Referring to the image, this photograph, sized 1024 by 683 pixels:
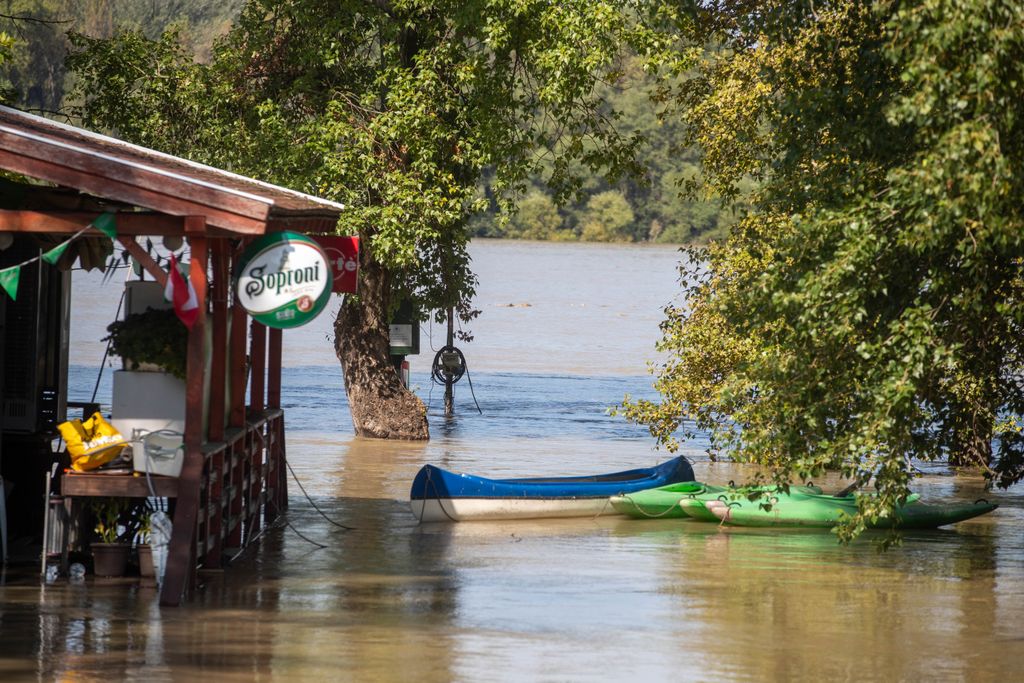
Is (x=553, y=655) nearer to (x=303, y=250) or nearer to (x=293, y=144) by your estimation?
(x=303, y=250)

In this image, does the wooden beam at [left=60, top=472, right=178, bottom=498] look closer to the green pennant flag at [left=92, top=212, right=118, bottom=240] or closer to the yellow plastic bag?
the yellow plastic bag

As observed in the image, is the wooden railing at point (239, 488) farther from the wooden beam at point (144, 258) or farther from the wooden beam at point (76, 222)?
the wooden beam at point (76, 222)

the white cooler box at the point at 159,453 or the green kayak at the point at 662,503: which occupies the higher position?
the white cooler box at the point at 159,453

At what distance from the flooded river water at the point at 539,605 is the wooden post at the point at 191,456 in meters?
0.25

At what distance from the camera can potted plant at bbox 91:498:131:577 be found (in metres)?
12.0

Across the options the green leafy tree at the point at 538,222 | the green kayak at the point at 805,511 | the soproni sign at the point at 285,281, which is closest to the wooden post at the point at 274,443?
the green kayak at the point at 805,511

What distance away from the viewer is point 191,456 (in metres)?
11.4

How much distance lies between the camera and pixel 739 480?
2189cm

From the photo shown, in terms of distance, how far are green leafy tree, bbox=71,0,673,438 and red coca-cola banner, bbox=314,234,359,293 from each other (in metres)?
4.33

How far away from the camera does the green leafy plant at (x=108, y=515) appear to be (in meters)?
12.0

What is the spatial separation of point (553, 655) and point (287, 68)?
15.1 m

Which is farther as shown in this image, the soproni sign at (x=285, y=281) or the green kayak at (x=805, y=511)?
the green kayak at (x=805, y=511)

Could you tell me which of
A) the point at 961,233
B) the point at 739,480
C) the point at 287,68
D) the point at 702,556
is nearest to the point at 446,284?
the point at 287,68

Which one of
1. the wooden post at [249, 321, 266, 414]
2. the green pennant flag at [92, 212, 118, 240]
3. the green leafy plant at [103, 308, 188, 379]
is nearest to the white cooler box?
the green leafy plant at [103, 308, 188, 379]
